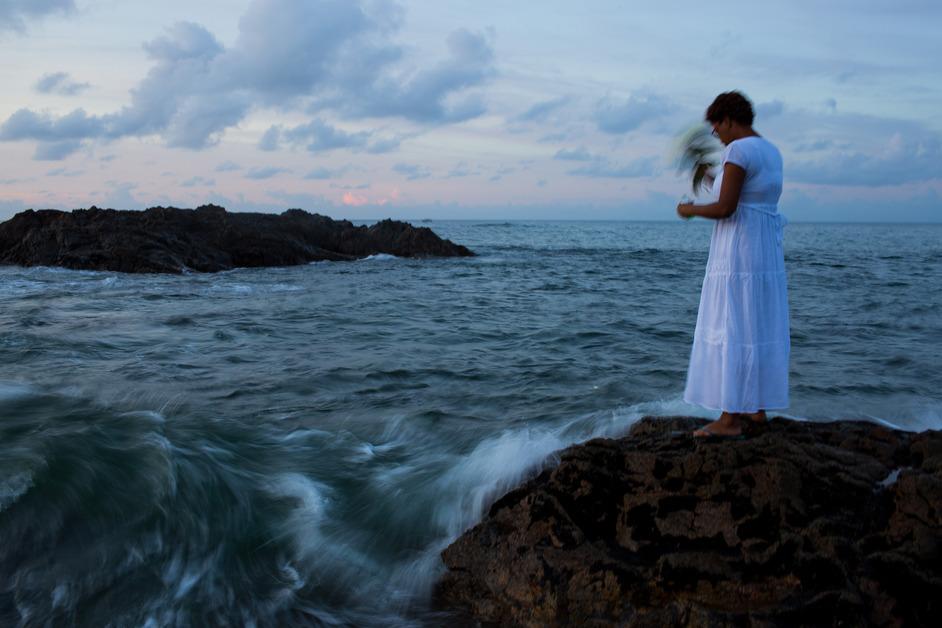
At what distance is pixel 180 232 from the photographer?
25.7 metres

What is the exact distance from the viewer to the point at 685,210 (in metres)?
4.63

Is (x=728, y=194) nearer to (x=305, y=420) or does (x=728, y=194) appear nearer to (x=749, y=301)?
(x=749, y=301)

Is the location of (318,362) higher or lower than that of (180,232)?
lower

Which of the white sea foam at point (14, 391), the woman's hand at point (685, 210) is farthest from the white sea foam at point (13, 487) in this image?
the woman's hand at point (685, 210)

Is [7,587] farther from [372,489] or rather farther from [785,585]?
[785,585]

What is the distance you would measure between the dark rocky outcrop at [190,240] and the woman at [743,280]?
2060cm

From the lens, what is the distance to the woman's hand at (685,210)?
456cm

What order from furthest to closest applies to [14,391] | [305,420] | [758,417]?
[14,391]
[305,420]
[758,417]

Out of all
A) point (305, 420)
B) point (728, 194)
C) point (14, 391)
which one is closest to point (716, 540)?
point (728, 194)

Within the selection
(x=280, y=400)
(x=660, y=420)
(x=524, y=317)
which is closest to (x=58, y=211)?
(x=524, y=317)

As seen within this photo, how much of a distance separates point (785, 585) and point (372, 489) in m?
3.04

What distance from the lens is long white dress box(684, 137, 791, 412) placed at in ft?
14.6

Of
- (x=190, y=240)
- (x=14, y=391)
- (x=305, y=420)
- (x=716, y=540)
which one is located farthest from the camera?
(x=190, y=240)

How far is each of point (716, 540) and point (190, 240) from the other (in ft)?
81.0
